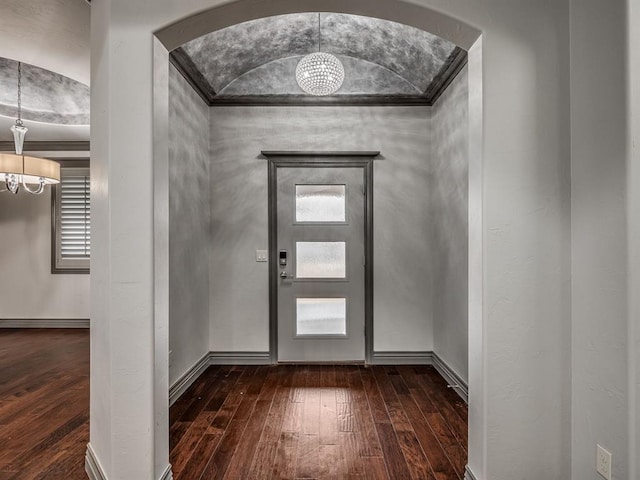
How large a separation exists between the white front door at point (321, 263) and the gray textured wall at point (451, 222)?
724mm

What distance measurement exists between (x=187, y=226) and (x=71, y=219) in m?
3.17

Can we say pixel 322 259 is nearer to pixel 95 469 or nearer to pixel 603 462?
pixel 95 469

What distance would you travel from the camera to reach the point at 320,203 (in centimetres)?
391

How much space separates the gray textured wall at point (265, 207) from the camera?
3.87 meters

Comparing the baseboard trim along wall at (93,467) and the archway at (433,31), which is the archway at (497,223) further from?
the baseboard trim along wall at (93,467)

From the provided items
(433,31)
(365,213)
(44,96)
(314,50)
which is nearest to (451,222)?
(365,213)

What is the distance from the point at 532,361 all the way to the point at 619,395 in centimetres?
33

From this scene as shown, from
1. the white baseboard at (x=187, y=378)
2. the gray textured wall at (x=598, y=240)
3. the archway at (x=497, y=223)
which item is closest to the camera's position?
the gray textured wall at (x=598, y=240)

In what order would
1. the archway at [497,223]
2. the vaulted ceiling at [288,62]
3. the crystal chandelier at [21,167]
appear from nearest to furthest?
the archway at [497,223] → the vaulted ceiling at [288,62] → the crystal chandelier at [21,167]

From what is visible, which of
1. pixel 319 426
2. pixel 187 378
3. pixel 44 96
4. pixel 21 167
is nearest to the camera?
pixel 319 426

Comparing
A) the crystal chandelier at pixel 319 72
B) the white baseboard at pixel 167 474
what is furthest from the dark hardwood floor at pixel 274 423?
the crystal chandelier at pixel 319 72

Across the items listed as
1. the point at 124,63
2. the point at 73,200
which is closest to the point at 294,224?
the point at 124,63

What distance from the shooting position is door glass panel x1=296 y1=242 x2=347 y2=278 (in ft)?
12.8

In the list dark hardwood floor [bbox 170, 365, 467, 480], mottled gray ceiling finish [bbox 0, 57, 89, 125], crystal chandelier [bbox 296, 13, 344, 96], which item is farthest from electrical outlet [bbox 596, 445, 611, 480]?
mottled gray ceiling finish [bbox 0, 57, 89, 125]
